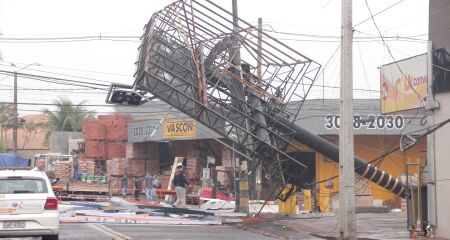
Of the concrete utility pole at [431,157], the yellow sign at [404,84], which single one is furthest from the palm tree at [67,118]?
the concrete utility pole at [431,157]

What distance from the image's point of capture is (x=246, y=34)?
19.9 metres

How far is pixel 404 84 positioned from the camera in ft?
55.8

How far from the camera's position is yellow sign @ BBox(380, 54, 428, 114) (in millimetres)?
16328

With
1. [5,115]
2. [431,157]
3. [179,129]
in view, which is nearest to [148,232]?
[431,157]

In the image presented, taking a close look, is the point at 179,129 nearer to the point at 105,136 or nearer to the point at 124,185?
the point at 124,185

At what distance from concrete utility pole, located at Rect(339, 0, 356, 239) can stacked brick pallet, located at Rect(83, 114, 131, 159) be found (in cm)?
2937

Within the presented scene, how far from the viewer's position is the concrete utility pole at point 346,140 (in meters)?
14.2

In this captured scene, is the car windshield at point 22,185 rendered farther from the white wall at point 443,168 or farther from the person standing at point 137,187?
the person standing at point 137,187

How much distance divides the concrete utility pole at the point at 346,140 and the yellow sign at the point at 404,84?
2.52 meters

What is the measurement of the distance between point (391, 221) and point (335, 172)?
544 inches

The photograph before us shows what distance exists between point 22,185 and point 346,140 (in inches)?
272

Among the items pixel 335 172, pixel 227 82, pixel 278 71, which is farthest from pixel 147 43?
pixel 335 172

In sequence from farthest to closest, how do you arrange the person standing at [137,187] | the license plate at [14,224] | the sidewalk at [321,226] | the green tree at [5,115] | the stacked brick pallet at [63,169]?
1. the green tree at [5,115]
2. the person standing at [137,187]
3. the stacked brick pallet at [63,169]
4. the sidewalk at [321,226]
5. the license plate at [14,224]

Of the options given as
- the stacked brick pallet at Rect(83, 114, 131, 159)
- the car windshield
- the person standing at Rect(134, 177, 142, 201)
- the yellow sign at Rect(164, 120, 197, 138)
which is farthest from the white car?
the stacked brick pallet at Rect(83, 114, 131, 159)
